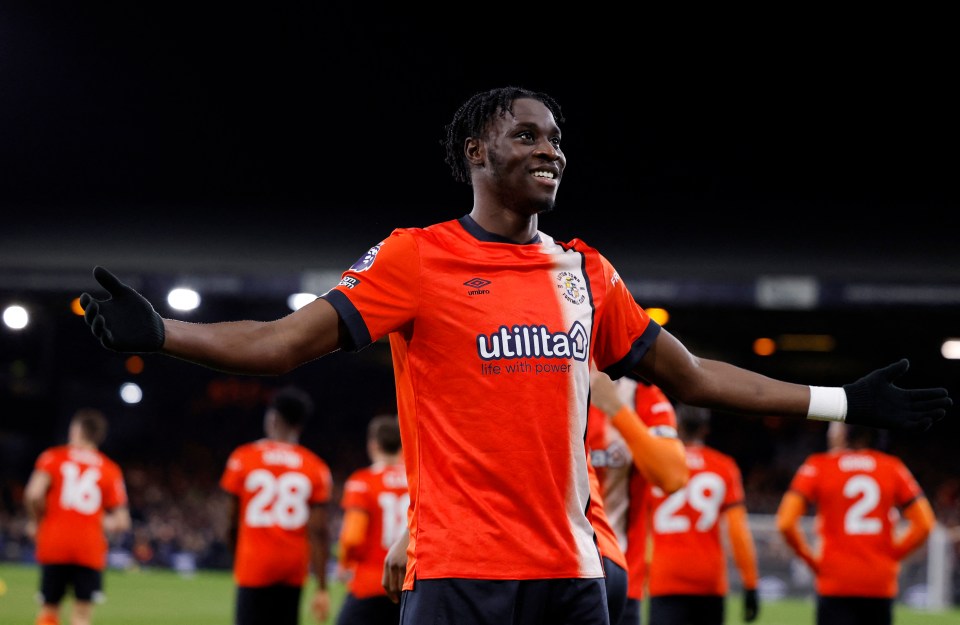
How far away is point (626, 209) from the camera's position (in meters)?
19.2

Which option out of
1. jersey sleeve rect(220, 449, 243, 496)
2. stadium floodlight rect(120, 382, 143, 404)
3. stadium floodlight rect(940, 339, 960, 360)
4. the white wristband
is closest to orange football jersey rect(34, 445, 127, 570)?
jersey sleeve rect(220, 449, 243, 496)

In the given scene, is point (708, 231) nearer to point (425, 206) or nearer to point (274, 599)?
point (425, 206)

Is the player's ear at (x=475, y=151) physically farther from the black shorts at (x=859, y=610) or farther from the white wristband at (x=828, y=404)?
the black shorts at (x=859, y=610)

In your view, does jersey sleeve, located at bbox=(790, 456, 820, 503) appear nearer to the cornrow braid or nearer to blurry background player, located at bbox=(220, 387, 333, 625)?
blurry background player, located at bbox=(220, 387, 333, 625)

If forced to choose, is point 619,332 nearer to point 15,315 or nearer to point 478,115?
point 478,115

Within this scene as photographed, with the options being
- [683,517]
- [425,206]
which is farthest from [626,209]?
[683,517]

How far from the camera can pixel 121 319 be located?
235 cm

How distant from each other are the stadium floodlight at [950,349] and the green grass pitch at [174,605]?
25.6 feet

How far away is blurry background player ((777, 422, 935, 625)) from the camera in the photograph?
785 centimetres

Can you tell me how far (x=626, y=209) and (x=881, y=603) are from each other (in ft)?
39.0

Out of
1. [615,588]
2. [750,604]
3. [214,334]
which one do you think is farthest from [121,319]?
[750,604]

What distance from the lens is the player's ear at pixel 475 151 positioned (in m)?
3.17

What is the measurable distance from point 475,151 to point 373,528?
4.20 metres

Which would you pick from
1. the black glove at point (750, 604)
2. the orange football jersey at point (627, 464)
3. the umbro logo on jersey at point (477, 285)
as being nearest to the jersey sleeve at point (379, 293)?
the umbro logo on jersey at point (477, 285)
